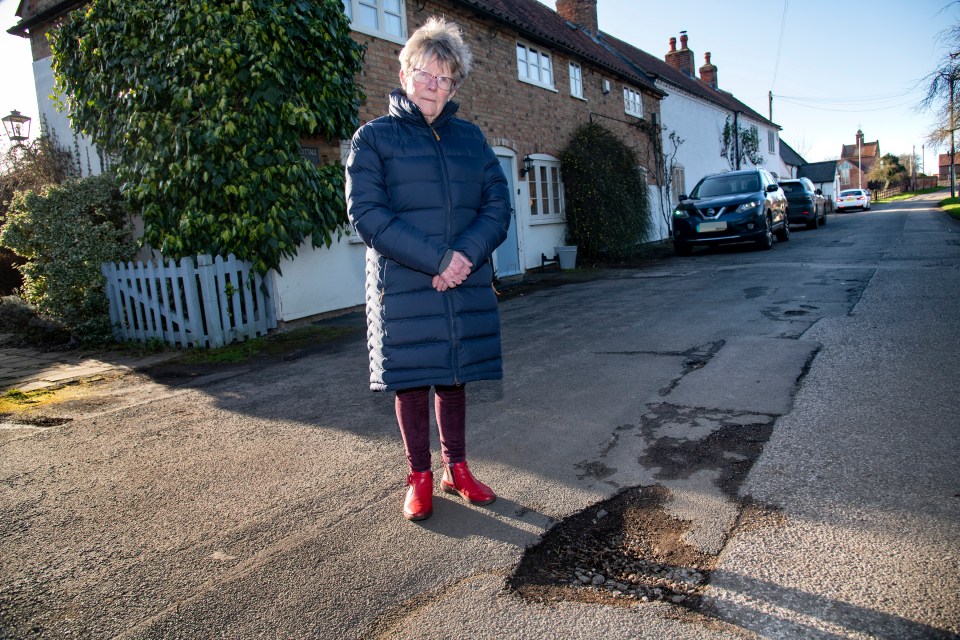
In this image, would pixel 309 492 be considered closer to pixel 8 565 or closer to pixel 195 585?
pixel 195 585

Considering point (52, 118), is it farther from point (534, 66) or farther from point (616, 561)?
point (616, 561)

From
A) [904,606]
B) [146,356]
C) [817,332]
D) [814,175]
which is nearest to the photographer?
[904,606]

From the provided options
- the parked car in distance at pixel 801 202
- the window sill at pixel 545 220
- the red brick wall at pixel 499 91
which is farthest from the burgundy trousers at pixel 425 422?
the parked car in distance at pixel 801 202

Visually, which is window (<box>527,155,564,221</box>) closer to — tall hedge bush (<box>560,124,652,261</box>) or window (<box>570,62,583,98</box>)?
tall hedge bush (<box>560,124,652,261</box>)

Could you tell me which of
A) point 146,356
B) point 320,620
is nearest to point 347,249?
point 146,356

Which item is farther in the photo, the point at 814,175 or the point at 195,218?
the point at 814,175

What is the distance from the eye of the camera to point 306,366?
5.91m

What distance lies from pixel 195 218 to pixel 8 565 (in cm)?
525

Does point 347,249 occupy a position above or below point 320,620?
above

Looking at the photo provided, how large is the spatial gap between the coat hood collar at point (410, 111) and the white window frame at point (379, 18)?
736cm

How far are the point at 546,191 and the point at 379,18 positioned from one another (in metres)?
5.88

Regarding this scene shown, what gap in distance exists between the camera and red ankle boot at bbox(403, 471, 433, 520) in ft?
8.80

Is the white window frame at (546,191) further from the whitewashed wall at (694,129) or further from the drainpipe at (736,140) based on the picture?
the drainpipe at (736,140)

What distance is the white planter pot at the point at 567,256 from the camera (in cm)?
1423
